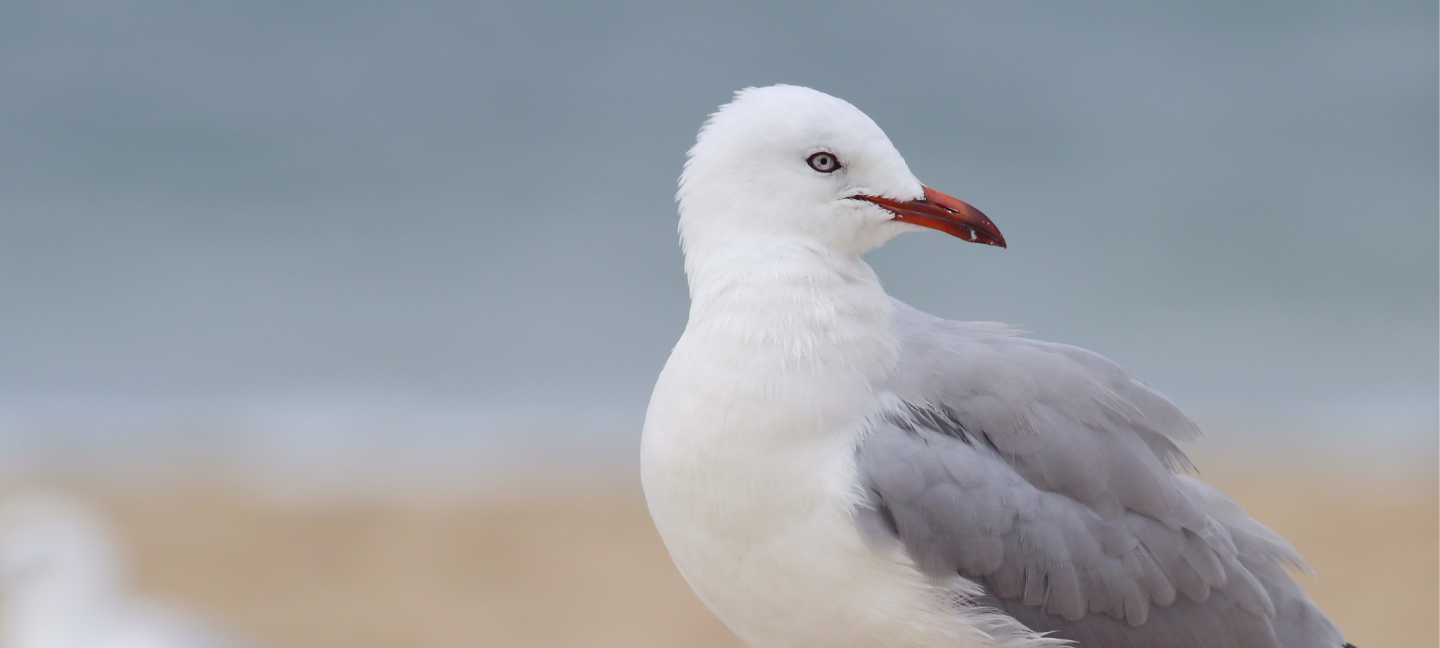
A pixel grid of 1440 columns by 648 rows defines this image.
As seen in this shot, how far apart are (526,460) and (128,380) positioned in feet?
9.84

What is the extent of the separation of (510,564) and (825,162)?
383 cm

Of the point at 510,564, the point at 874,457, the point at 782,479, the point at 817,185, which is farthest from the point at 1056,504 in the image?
the point at 510,564

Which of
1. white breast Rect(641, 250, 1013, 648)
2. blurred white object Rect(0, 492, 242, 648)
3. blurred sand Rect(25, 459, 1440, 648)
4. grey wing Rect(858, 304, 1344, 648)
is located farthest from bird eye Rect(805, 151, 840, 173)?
blurred sand Rect(25, 459, 1440, 648)

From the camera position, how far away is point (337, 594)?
5.33 m

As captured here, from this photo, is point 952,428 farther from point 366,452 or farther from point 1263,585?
point 366,452

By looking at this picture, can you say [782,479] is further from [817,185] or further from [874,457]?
[817,185]

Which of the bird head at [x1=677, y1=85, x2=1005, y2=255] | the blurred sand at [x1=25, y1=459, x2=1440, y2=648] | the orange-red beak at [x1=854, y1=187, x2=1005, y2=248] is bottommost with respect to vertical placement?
the orange-red beak at [x1=854, y1=187, x2=1005, y2=248]

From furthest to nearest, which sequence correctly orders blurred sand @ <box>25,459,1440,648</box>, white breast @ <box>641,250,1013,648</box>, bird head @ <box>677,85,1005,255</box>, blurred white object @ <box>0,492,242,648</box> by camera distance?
1. blurred sand @ <box>25,459,1440,648</box>
2. blurred white object @ <box>0,492,242,648</box>
3. bird head @ <box>677,85,1005,255</box>
4. white breast @ <box>641,250,1013,648</box>

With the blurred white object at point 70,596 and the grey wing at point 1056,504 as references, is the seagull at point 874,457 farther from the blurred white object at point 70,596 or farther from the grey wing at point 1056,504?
the blurred white object at point 70,596

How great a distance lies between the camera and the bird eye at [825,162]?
233 centimetres

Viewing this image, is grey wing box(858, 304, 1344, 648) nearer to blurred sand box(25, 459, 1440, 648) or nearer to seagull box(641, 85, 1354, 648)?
seagull box(641, 85, 1354, 648)

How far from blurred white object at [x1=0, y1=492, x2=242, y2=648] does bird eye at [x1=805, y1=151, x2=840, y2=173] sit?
2898 millimetres

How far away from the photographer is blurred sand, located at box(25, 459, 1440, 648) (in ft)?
16.5

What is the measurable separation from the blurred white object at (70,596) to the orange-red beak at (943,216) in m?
2.95
